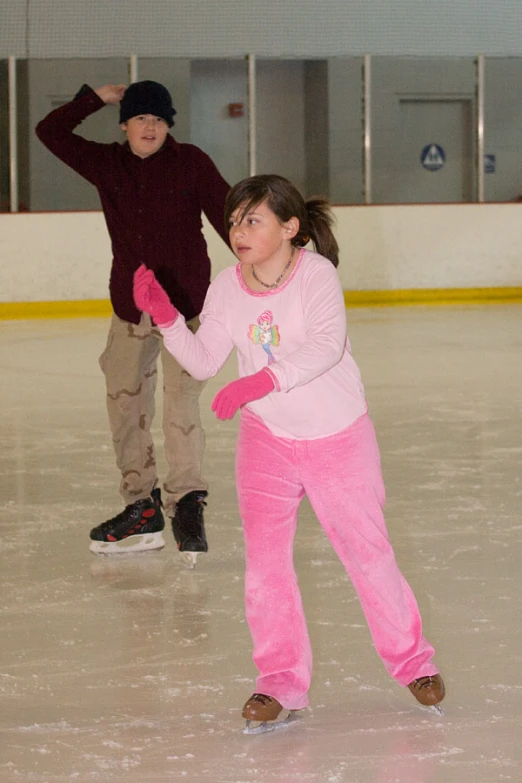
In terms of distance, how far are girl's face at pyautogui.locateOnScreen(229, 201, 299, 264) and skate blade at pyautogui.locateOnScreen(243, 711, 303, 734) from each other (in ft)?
2.71

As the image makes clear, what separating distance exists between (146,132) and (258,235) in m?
1.43

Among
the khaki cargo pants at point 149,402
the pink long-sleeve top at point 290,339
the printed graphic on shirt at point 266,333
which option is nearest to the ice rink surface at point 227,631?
the khaki cargo pants at point 149,402

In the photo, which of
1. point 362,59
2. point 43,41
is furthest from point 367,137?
point 43,41

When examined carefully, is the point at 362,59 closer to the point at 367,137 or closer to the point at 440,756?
the point at 367,137

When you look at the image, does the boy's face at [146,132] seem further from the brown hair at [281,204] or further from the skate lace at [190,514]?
the brown hair at [281,204]

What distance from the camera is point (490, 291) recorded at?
1317cm

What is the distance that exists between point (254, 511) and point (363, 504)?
196 millimetres

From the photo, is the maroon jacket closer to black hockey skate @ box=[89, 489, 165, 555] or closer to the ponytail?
black hockey skate @ box=[89, 489, 165, 555]

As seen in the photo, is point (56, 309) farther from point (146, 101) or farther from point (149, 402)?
point (146, 101)

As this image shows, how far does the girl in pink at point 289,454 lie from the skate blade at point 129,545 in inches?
58.5

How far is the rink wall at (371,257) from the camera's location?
11969 mm

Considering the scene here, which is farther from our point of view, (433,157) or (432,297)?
(433,157)

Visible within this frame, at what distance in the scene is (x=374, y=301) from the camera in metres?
12.9

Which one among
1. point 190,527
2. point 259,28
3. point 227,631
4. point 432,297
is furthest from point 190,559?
point 259,28
